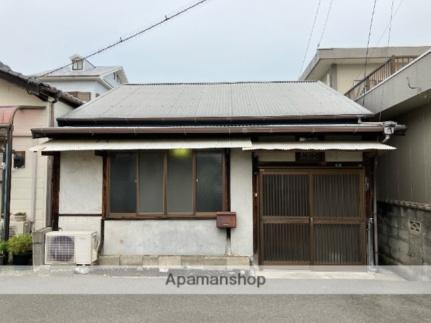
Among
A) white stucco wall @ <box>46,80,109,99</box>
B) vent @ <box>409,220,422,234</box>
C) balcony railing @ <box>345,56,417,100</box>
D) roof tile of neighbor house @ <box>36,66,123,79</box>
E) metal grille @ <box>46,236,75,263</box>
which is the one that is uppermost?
roof tile of neighbor house @ <box>36,66,123,79</box>

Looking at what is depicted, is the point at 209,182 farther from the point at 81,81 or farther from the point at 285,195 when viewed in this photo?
the point at 81,81

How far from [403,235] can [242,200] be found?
10.9 ft

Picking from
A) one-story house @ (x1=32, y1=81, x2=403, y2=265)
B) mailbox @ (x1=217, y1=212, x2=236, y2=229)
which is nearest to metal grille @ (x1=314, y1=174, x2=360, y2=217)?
one-story house @ (x1=32, y1=81, x2=403, y2=265)

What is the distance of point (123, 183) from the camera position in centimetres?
702

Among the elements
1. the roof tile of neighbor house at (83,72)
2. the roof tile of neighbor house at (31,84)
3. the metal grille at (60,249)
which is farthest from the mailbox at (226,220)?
the roof tile of neighbor house at (83,72)

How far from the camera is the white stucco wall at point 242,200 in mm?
6866

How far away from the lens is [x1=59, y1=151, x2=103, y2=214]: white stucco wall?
704 cm

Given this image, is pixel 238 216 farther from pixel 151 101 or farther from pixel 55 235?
pixel 151 101

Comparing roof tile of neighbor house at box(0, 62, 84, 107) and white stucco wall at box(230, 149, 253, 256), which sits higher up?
roof tile of neighbor house at box(0, 62, 84, 107)

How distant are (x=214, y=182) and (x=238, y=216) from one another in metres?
0.85

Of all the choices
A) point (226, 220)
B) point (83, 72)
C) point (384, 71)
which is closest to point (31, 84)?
point (226, 220)

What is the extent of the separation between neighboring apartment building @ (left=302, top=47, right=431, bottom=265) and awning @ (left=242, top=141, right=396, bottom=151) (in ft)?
2.80

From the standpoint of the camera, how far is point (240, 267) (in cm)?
667

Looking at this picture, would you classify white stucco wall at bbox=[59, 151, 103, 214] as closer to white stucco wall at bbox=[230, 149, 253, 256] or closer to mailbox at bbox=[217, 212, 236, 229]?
mailbox at bbox=[217, 212, 236, 229]
